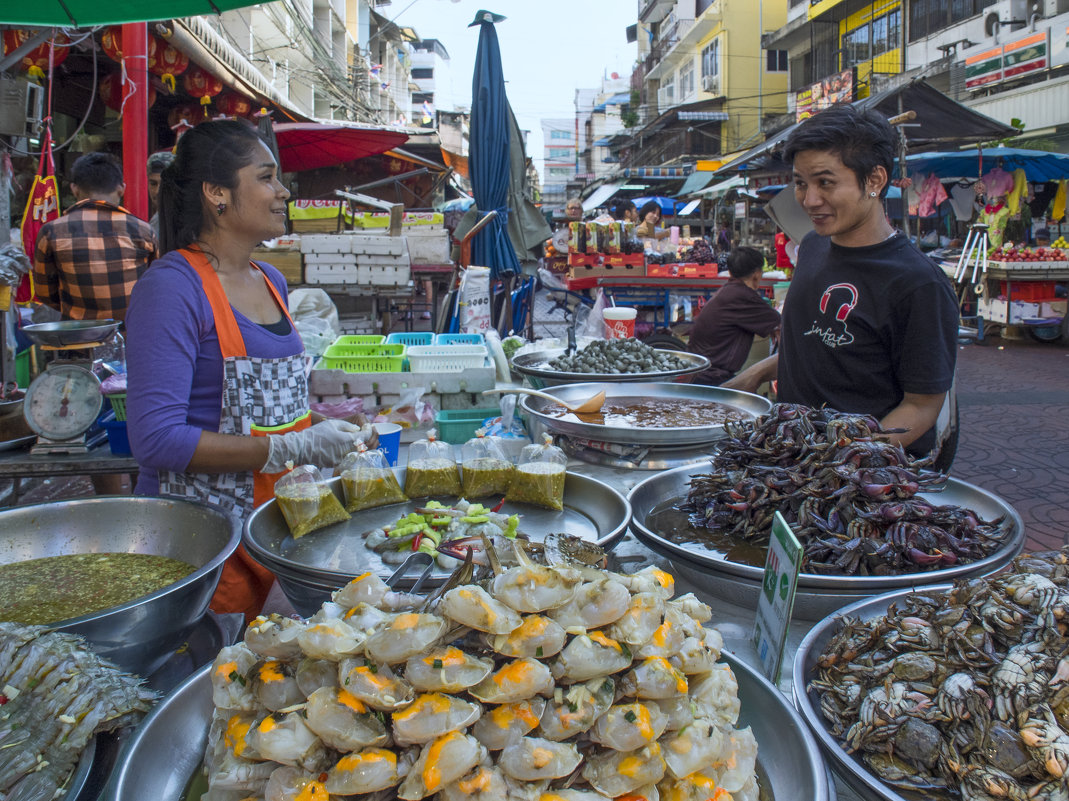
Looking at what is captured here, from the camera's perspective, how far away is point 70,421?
10.4 ft

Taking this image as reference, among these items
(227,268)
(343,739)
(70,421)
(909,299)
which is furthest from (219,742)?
(70,421)

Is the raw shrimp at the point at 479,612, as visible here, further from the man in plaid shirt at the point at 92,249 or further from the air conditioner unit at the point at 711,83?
the air conditioner unit at the point at 711,83

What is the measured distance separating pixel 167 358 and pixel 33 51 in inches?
207

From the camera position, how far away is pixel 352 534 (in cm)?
177

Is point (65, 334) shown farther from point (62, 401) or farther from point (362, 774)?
point (362, 774)

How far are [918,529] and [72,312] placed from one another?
536 centimetres

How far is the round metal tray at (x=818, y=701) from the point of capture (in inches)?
36.8

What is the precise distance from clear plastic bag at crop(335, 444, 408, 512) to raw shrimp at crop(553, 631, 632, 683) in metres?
1.17

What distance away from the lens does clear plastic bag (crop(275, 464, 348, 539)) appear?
5.72 ft

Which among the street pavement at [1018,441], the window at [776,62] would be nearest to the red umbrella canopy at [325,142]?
the street pavement at [1018,441]

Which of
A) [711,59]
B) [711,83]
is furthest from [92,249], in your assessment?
[711,59]

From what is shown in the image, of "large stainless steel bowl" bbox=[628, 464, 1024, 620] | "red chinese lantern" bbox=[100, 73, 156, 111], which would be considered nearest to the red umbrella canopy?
"red chinese lantern" bbox=[100, 73, 156, 111]

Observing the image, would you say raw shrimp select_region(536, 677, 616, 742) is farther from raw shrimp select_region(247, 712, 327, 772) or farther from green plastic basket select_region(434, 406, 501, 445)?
green plastic basket select_region(434, 406, 501, 445)

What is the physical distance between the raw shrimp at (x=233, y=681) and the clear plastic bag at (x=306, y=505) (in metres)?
0.82
